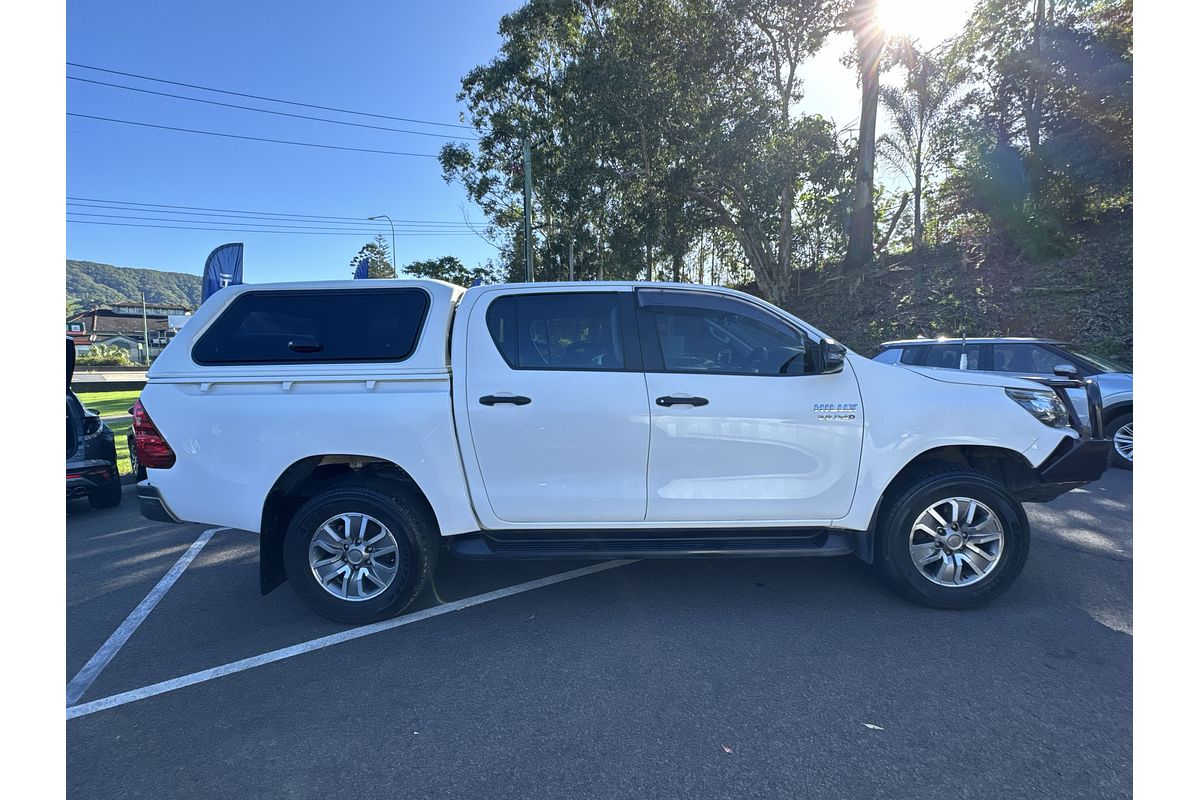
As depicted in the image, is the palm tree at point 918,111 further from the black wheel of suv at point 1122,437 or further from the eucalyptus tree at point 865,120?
the black wheel of suv at point 1122,437

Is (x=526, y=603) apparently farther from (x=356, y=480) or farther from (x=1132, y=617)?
(x=1132, y=617)

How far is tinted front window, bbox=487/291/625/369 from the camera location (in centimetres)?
355

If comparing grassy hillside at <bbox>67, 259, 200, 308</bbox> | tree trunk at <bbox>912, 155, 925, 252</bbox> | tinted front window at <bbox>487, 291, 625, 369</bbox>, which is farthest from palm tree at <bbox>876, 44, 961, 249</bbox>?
grassy hillside at <bbox>67, 259, 200, 308</bbox>

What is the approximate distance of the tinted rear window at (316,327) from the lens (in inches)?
139

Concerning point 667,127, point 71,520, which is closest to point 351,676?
point 71,520

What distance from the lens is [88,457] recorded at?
5766mm

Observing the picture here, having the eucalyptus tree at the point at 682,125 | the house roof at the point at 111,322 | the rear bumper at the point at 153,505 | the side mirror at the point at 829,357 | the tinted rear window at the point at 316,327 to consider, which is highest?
the house roof at the point at 111,322

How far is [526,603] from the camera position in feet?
12.1

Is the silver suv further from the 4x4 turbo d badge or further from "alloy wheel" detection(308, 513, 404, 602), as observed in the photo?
"alloy wheel" detection(308, 513, 404, 602)

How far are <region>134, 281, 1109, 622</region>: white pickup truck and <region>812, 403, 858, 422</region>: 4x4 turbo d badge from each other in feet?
0.04

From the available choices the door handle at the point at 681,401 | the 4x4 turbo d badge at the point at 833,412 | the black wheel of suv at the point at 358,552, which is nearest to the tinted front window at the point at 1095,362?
the 4x4 turbo d badge at the point at 833,412

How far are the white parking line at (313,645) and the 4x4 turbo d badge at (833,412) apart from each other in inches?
73.2

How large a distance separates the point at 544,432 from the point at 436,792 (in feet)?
6.04

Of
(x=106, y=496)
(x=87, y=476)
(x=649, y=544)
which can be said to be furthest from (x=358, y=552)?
(x=106, y=496)
